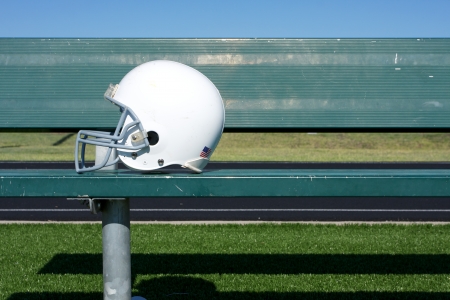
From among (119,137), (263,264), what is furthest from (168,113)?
(263,264)

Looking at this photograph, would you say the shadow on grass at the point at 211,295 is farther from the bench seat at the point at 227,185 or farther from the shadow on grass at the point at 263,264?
the bench seat at the point at 227,185

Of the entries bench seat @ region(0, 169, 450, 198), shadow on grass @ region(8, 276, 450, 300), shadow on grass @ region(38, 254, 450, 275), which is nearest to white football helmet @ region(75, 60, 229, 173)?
bench seat @ region(0, 169, 450, 198)

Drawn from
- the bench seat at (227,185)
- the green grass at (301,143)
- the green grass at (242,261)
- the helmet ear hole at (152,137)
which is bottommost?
the green grass at (301,143)

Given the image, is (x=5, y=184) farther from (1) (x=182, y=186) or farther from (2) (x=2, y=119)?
(2) (x=2, y=119)

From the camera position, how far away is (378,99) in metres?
4.09

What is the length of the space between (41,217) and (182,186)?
6093 mm

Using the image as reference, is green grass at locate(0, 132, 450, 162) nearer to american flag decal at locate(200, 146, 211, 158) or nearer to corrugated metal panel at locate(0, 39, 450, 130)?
corrugated metal panel at locate(0, 39, 450, 130)

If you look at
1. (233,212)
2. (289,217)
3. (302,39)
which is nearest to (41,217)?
(233,212)

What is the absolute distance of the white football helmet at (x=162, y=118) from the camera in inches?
116

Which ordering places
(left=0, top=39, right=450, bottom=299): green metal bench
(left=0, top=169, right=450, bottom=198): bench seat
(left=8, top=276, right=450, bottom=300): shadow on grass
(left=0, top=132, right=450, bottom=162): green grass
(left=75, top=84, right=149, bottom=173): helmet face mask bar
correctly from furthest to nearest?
(left=0, top=132, right=450, bottom=162): green grass
(left=8, top=276, right=450, bottom=300): shadow on grass
(left=0, top=39, right=450, bottom=299): green metal bench
(left=75, top=84, right=149, bottom=173): helmet face mask bar
(left=0, top=169, right=450, bottom=198): bench seat

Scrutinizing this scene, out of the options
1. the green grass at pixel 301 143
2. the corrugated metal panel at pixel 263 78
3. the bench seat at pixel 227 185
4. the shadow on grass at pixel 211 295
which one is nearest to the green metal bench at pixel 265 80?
the corrugated metal panel at pixel 263 78

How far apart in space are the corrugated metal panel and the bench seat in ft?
4.44

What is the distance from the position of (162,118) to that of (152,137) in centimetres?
12

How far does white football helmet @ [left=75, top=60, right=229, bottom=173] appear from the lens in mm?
2939
